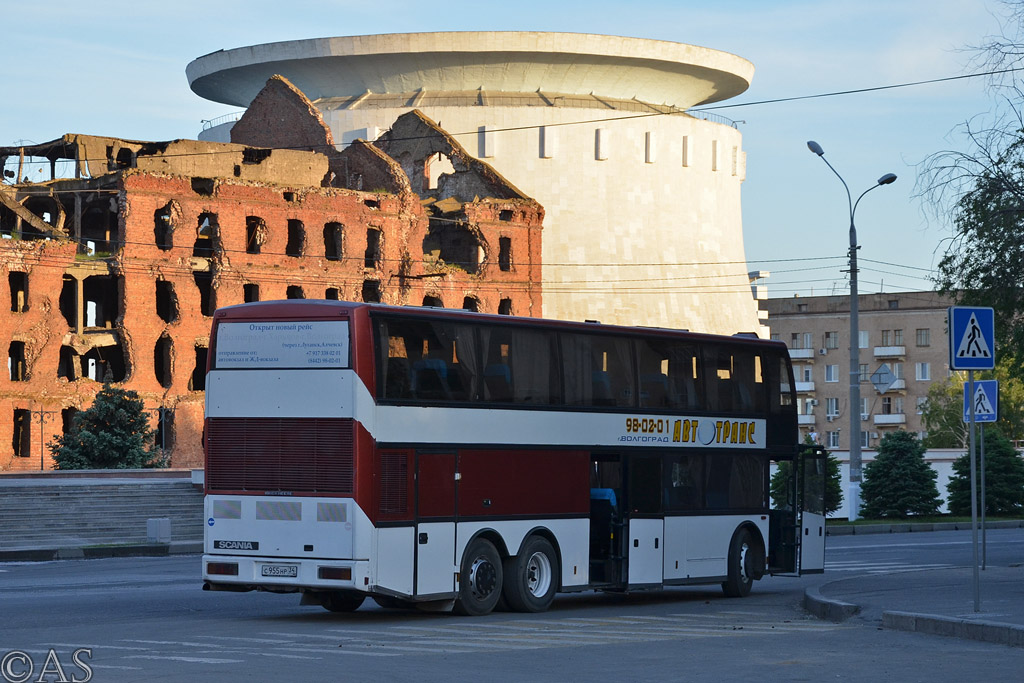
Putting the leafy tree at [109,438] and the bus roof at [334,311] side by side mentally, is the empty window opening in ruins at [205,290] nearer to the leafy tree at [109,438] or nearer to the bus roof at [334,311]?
the leafy tree at [109,438]

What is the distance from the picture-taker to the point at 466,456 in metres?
18.5

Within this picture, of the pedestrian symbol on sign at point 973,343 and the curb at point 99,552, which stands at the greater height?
the pedestrian symbol on sign at point 973,343

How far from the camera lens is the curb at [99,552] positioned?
31422mm

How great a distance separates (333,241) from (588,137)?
878 inches

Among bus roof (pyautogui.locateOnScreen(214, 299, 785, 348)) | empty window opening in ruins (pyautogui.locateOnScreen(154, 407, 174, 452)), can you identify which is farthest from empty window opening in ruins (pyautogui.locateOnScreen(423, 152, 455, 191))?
bus roof (pyautogui.locateOnScreen(214, 299, 785, 348))

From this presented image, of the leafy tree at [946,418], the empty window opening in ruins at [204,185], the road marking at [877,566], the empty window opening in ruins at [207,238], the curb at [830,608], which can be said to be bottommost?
the road marking at [877,566]

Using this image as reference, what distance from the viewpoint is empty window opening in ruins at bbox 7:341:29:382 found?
62.0m

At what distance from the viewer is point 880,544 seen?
116 ft

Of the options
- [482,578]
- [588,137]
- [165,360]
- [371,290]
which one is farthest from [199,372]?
[482,578]

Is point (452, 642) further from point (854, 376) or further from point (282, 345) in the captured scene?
Result: point (854, 376)

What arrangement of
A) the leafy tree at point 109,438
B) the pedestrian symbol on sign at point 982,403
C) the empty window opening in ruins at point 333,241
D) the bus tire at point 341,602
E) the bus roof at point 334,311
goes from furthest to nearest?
1. the empty window opening in ruins at point 333,241
2. the leafy tree at point 109,438
3. the pedestrian symbol on sign at point 982,403
4. the bus tire at point 341,602
5. the bus roof at point 334,311

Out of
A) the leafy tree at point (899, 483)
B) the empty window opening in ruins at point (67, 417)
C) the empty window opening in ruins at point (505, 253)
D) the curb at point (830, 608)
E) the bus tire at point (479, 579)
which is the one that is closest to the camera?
the curb at point (830, 608)

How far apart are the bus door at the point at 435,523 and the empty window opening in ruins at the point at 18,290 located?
4742 cm

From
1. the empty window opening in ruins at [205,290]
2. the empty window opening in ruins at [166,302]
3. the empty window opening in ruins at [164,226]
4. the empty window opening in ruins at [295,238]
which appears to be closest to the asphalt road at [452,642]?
the empty window opening in ruins at [166,302]
